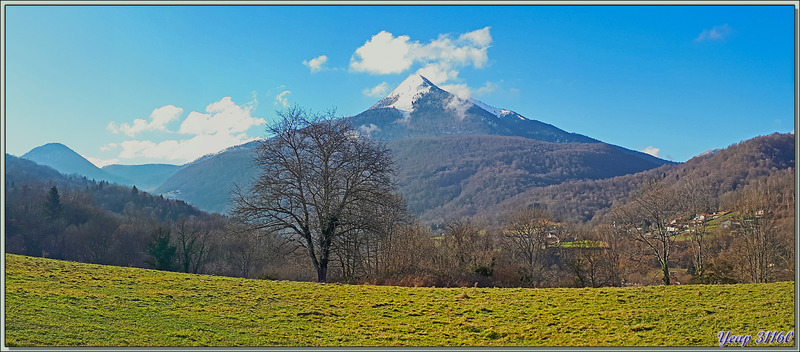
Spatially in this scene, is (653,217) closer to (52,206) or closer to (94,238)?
(94,238)

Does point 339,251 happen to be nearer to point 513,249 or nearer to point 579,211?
point 513,249

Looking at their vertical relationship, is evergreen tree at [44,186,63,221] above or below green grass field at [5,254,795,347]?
above

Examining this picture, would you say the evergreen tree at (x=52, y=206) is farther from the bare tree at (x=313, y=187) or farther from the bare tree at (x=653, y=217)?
the bare tree at (x=653, y=217)

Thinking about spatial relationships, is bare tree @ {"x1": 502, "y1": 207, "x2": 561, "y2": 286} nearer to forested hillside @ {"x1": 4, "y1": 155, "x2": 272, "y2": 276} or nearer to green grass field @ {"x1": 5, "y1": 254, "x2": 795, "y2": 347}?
forested hillside @ {"x1": 4, "y1": 155, "x2": 272, "y2": 276}

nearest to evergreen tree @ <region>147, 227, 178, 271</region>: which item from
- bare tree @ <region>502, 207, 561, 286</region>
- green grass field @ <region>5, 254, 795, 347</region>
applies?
green grass field @ <region>5, 254, 795, 347</region>

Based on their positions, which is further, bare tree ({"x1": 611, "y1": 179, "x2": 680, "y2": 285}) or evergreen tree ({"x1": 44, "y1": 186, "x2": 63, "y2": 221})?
evergreen tree ({"x1": 44, "y1": 186, "x2": 63, "y2": 221})

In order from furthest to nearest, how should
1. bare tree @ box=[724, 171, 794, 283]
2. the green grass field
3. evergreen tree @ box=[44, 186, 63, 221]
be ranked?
evergreen tree @ box=[44, 186, 63, 221], bare tree @ box=[724, 171, 794, 283], the green grass field

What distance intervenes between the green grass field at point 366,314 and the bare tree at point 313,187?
23.6 feet

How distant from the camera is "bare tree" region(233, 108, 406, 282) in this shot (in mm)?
23594

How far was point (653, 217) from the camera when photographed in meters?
33.5

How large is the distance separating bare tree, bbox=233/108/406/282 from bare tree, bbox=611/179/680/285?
64.5ft

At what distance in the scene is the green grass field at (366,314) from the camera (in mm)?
9672

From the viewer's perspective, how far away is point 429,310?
13102 mm

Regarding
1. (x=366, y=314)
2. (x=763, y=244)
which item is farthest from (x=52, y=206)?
(x=763, y=244)
